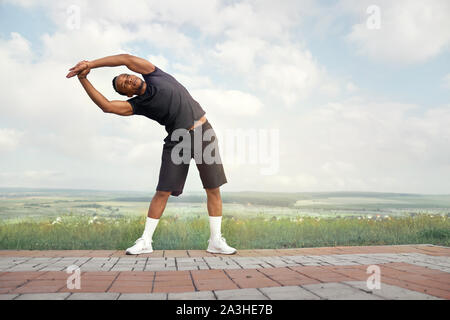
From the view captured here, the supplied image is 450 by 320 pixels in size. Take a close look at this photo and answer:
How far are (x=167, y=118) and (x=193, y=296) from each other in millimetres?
1905

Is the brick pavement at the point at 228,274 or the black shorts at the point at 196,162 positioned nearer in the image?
the brick pavement at the point at 228,274

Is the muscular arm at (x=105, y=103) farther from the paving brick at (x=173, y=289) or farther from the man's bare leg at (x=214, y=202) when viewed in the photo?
the paving brick at (x=173, y=289)

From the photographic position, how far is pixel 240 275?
2504 millimetres

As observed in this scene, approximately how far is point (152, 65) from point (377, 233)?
3433 mm

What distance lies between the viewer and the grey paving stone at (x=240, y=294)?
6.25 ft

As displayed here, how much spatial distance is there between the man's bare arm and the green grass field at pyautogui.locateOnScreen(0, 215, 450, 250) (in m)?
1.73

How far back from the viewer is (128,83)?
3.31m

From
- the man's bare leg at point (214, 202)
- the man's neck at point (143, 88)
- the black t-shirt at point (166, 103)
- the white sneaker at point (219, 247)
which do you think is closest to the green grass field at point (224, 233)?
the white sneaker at point (219, 247)

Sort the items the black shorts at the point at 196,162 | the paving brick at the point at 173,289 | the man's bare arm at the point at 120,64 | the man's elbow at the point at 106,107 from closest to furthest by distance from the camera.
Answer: the paving brick at the point at 173,289, the man's bare arm at the point at 120,64, the man's elbow at the point at 106,107, the black shorts at the point at 196,162

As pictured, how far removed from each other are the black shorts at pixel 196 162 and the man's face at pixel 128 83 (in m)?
0.53

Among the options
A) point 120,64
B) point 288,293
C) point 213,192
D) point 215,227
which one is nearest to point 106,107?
point 120,64

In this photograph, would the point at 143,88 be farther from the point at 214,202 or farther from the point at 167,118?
the point at 214,202
